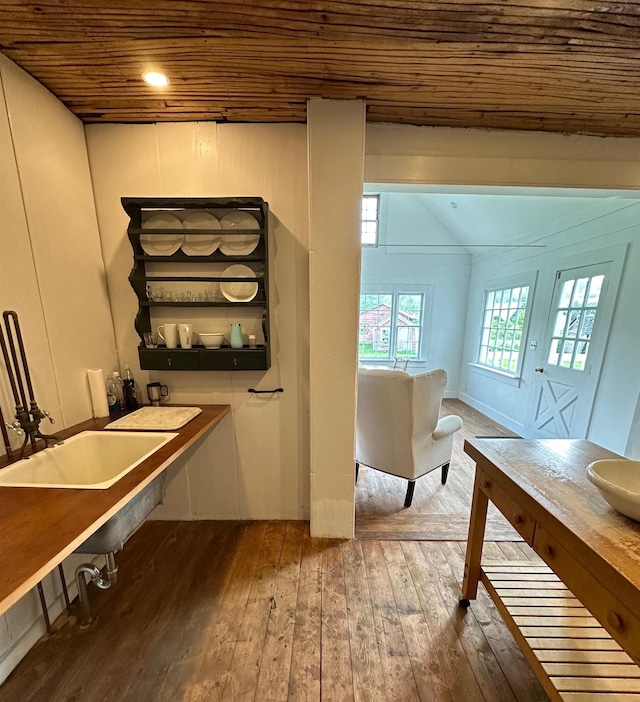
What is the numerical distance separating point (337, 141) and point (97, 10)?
98 cm

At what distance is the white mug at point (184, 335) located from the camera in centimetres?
167

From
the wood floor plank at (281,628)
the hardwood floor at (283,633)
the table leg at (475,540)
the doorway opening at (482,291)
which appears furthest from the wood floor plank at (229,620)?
the table leg at (475,540)

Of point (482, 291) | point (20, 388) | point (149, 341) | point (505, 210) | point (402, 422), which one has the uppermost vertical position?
point (505, 210)

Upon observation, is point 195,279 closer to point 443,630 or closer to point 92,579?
point 92,579

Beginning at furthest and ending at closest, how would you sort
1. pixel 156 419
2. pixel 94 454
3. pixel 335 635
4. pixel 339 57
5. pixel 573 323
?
1. pixel 573 323
2. pixel 156 419
3. pixel 94 454
4. pixel 335 635
5. pixel 339 57

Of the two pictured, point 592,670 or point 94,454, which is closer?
point 592,670

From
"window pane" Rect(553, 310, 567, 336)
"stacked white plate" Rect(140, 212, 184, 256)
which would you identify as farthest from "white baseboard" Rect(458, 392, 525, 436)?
"stacked white plate" Rect(140, 212, 184, 256)

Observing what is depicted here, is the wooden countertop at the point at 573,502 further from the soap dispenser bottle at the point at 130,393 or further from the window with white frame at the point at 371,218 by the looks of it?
the window with white frame at the point at 371,218

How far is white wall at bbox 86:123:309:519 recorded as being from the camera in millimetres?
1619

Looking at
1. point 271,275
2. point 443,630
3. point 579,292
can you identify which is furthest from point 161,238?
point 579,292

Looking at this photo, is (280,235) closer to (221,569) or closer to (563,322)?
(221,569)

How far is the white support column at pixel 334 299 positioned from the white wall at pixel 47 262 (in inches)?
49.0

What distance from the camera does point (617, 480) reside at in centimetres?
95

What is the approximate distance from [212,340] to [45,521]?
1.05 meters
